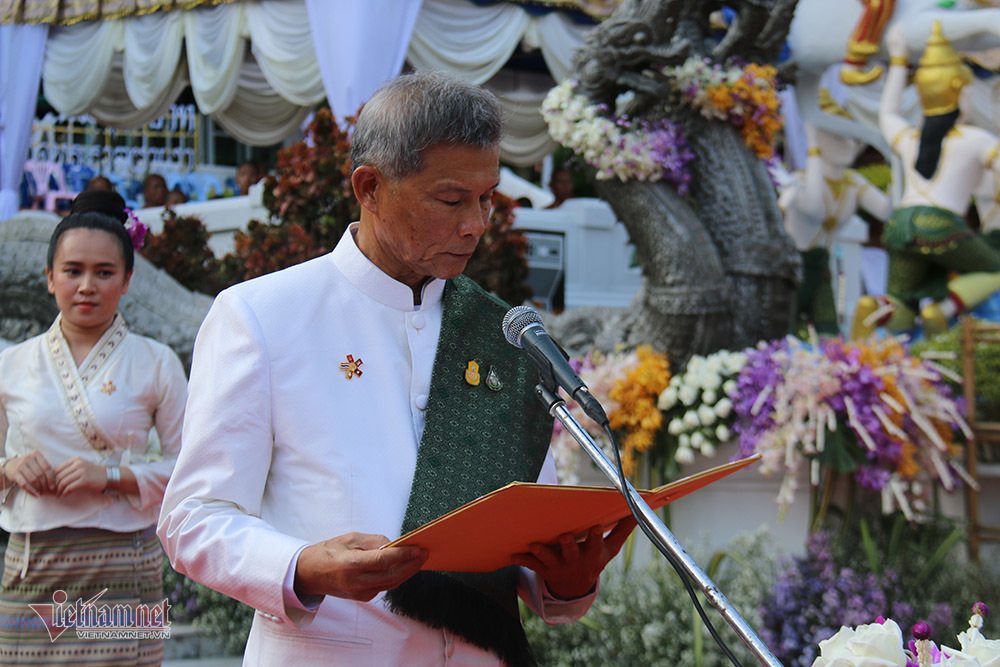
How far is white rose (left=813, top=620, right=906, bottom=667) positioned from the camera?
1.47m

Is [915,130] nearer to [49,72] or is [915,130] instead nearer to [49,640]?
[49,640]

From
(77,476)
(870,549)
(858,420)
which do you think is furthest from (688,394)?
(77,476)

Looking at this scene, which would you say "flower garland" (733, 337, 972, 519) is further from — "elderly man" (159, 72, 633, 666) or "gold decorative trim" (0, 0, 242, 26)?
"gold decorative trim" (0, 0, 242, 26)

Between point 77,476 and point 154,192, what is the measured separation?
10.7 metres

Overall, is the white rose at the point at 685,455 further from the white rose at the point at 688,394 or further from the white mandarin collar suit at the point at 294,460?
the white mandarin collar suit at the point at 294,460

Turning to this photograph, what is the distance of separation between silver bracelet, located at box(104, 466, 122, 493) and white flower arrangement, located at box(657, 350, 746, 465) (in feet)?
8.53

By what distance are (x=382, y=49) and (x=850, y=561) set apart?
667 centimetres

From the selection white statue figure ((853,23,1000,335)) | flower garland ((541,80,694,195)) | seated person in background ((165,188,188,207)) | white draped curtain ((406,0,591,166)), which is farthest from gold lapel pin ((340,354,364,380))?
seated person in background ((165,188,188,207))

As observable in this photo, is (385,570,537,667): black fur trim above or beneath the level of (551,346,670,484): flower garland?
above

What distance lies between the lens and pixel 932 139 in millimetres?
6930

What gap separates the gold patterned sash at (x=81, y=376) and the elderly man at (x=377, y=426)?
129 cm

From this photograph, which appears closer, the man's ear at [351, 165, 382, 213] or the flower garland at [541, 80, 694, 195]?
the man's ear at [351, 165, 382, 213]

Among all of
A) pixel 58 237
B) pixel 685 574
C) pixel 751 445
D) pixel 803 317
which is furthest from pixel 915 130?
pixel 685 574

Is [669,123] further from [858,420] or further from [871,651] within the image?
[871,651]
